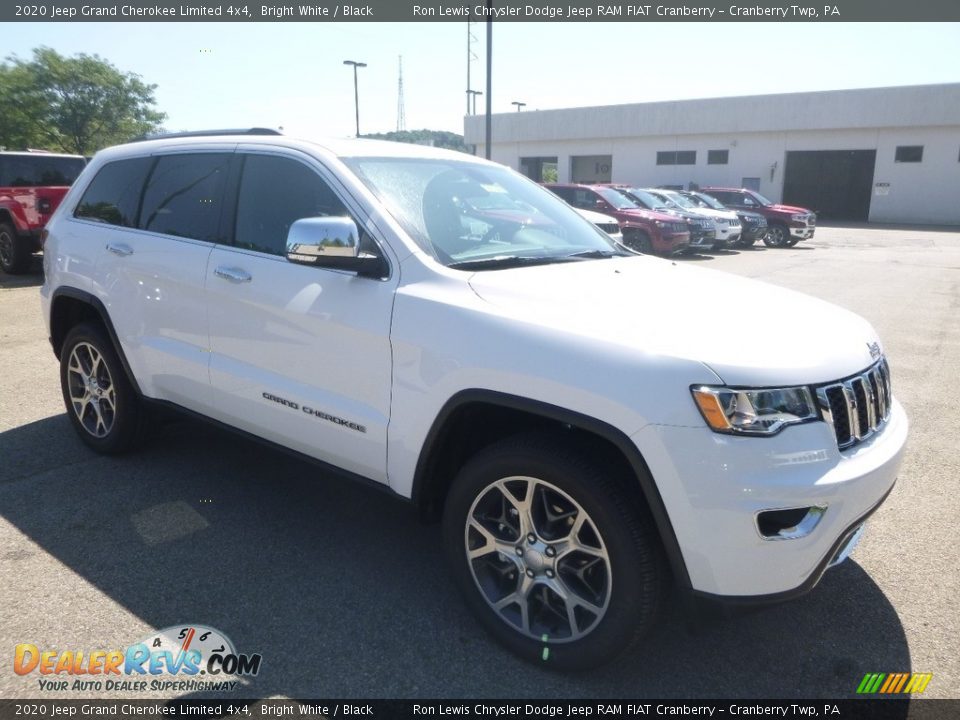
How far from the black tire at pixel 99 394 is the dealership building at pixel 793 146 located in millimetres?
37200

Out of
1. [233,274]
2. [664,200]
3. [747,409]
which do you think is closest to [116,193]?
[233,274]

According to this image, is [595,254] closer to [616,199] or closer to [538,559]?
[538,559]

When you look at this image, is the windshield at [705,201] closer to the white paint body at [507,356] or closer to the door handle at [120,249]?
the white paint body at [507,356]

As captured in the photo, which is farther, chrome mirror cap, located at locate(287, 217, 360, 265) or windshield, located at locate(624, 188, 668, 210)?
windshield, located at locate(624, 188, 668, 210)

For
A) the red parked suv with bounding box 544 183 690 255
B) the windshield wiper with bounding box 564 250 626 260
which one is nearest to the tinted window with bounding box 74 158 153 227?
the windshield wiper with bounding box 564 250 626 260

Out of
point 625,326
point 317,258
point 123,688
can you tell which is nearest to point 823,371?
point 625,326

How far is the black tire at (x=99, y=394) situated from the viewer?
4.30 meters

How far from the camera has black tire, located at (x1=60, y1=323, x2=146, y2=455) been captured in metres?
4.30

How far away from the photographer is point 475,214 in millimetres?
3494

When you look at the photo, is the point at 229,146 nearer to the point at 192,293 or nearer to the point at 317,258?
the point at 192,293

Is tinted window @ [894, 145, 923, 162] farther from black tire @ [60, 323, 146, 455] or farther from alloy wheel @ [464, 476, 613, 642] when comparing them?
alloy wheel @ [464, 476, 613, 642]

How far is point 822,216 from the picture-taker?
37406 millimetres

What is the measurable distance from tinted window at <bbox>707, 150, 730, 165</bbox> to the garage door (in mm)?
3095

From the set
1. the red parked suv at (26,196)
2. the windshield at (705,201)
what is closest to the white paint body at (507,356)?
the red parked suv at (26,196)
